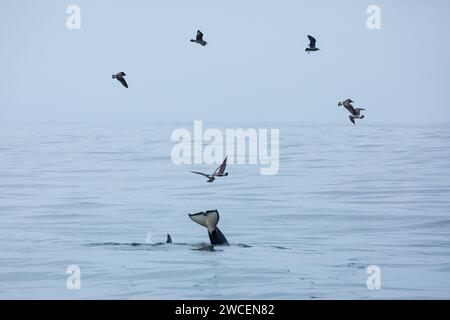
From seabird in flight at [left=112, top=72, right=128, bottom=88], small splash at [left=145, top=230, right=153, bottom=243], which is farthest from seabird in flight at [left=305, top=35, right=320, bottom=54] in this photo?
small splash at [left=145, top=230, right=153, bottom=243]

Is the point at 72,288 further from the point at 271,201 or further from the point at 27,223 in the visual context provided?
the point at 271,201

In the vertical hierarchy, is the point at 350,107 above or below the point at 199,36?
below

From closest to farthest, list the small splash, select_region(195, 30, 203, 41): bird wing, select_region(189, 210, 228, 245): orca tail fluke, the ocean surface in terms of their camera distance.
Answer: the ocean surface, select_region(189, 210, 228, 245): orca tail fluke, the small splash, select_region(195, 30, 203, 41): bird wing

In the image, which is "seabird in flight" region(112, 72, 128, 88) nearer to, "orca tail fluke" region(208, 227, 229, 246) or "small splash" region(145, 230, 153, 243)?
"small splash" region(145, 230, 153, 243)

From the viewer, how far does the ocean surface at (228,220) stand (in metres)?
11.7

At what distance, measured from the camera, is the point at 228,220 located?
1445cm

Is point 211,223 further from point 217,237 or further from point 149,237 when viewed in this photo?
point 149,237

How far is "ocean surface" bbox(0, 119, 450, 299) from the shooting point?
11.7m

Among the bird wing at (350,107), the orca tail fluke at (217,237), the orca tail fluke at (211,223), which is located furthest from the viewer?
the bird wing at (350,107)

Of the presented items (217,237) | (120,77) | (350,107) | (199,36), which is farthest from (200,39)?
(217,237)

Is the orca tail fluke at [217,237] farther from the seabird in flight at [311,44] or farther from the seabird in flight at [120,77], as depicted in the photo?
the seabird in flight at [311,44]

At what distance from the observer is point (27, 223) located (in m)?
14.4

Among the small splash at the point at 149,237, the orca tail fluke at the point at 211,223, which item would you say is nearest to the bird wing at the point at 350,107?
the orca tail fluke at the point at 211,223

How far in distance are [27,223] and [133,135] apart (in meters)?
7.94
